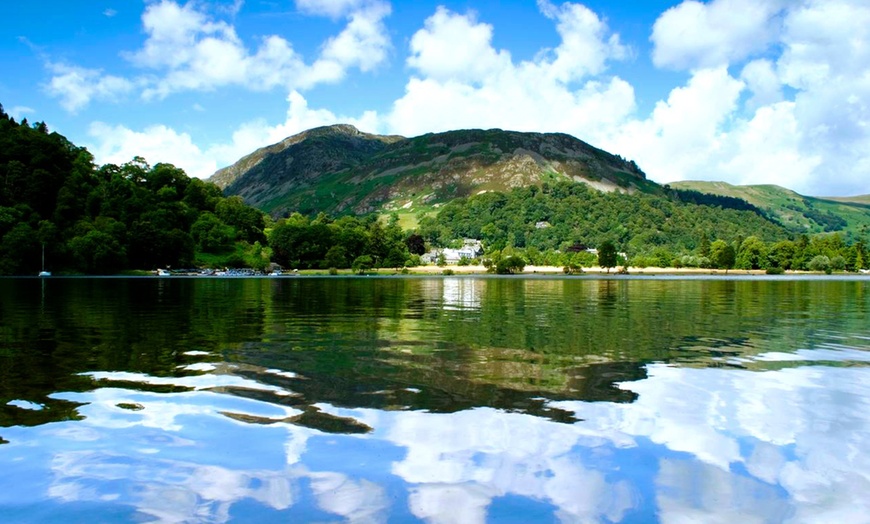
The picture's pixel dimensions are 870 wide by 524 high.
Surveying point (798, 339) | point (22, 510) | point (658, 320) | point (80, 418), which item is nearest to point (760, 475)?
point (22, 510)

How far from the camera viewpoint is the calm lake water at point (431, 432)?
30.0 ft

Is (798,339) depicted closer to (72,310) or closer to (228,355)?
(228,355)

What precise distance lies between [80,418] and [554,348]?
17866mm

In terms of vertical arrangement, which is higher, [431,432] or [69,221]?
[69,221]

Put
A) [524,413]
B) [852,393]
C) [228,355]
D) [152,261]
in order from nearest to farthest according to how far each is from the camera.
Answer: [524,413], [852,393], [228,355], [152,261]

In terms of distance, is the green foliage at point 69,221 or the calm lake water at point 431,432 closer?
the calm lake water at point 431,432

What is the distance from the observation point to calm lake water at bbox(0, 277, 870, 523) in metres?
9.16

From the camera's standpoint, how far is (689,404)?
15.5 meters

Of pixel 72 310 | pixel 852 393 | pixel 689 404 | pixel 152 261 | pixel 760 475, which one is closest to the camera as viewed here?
pixel 760 475

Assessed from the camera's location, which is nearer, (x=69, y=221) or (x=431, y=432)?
(x=431, y=432)

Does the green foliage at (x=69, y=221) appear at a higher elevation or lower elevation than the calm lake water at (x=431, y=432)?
higher

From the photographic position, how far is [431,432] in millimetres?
12578

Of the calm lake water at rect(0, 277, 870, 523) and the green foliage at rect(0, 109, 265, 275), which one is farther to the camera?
the green foliage at rect(0, 109, 265, 275)

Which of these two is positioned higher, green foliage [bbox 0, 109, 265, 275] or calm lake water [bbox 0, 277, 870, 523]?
green foliage [bbox 0, 109, 265, 275]
